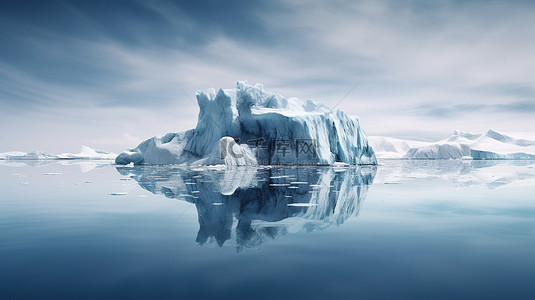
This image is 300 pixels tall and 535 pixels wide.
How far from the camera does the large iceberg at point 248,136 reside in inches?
1060

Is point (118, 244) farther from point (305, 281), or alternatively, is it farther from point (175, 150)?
point (175, 150)

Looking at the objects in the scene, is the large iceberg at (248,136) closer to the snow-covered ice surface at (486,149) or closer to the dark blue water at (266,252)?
the dark blue water at (266,252)

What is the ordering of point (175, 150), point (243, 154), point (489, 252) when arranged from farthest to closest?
1. point (175, 150)
2. point (243, 154)
3. point (489, 252)

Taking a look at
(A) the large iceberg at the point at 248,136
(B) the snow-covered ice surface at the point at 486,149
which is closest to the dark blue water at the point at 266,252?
(A) the large iceberg at the point at 248,136

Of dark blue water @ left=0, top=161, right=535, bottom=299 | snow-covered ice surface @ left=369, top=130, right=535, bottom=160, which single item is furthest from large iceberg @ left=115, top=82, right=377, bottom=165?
snow-covered ice surface @ left=369, top=130, right=535, bottom=160

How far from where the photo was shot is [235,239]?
3.41 meters

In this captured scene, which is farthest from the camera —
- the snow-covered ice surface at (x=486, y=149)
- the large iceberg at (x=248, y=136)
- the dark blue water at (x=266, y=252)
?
the snow-covered ice surface at (x=486, y=149)

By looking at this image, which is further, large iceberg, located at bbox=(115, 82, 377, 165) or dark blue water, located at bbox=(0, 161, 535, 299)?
large iceberg, located at bbox=(115, 82, 377, 165)

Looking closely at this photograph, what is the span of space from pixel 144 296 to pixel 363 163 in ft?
112

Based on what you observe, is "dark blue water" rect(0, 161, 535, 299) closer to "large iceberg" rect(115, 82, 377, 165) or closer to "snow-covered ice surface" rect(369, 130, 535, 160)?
"large iceberg" rect(115, 82, 377, 165)

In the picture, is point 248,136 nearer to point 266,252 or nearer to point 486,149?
point 266,252

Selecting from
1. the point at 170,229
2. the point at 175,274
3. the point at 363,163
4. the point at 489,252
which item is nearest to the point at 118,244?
the point at 170,229

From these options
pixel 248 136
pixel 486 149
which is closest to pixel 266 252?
pixel 248 136

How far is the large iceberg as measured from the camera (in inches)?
1060
